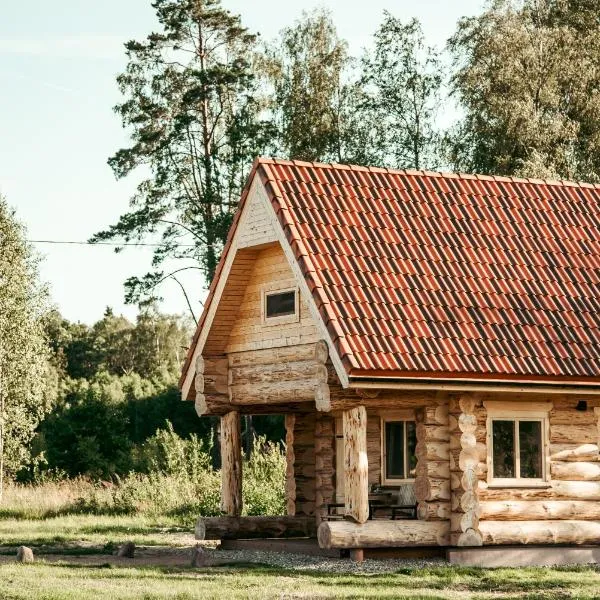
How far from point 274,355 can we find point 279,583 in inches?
266

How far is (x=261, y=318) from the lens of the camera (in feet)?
83.4

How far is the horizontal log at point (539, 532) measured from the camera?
73.7 ft

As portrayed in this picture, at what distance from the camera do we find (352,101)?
49938 mm

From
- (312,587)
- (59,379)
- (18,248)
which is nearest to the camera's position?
(312,587)

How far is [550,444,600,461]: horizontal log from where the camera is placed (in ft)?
76.5

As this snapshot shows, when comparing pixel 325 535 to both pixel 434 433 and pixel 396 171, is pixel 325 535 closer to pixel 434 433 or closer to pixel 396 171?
pixel 434 433

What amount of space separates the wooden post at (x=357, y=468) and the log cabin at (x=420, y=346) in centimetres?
2

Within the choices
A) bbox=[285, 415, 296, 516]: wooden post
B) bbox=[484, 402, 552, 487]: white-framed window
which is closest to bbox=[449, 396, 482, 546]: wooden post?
bbox=[484, 402, 552, 487]: white-framed window

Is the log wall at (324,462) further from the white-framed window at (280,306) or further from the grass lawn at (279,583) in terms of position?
the grass lawn at (279,583)

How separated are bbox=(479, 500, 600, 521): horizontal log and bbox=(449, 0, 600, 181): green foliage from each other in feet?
69.2

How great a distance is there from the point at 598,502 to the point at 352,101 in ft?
93.2

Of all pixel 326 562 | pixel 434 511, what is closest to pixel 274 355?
pixel 326 562

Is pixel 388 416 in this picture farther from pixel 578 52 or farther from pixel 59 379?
pixel 59 379

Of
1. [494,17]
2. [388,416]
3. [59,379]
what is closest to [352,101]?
[494,17]
